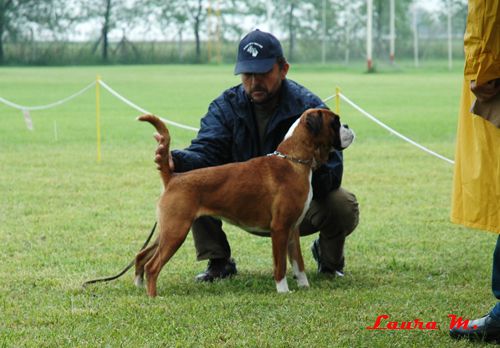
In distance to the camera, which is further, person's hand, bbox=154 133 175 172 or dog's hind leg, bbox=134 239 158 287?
A: dog's hind leg, bbox=134 239 158 287

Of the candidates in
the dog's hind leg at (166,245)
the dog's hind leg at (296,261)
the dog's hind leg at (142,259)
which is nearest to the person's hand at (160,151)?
the dog's hind leg at (166,245)

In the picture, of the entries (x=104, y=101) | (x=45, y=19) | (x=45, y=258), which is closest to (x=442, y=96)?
(x=104, y=101)

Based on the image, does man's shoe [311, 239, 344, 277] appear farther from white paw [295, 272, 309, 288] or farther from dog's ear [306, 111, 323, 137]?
dog's ear [306, 111, 323, 137]

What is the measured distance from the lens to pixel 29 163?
1296 cm

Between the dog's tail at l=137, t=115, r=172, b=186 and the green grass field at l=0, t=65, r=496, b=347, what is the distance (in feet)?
2.52

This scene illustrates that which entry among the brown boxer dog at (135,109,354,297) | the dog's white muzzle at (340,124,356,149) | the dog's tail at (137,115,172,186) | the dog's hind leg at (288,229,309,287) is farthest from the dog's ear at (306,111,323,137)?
the dog's tail at (137,115,172,186)

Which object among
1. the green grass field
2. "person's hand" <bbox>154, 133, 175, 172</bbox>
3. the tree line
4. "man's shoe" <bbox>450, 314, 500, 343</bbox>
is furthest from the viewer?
the tree line

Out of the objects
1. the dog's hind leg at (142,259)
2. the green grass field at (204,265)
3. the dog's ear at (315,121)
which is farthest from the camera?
the dog's hind leg at (142,259)

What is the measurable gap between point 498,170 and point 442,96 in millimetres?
25280

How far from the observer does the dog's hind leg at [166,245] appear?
5.43 m

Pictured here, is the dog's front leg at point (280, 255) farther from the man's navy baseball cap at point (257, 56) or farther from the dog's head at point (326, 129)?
the man's navy baseball cap at point (257, 56)

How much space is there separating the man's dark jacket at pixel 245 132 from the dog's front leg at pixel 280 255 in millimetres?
566

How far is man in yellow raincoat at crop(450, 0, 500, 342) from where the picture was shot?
4027 millimetres

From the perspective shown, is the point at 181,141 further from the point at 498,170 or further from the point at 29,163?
the point at 498,170
